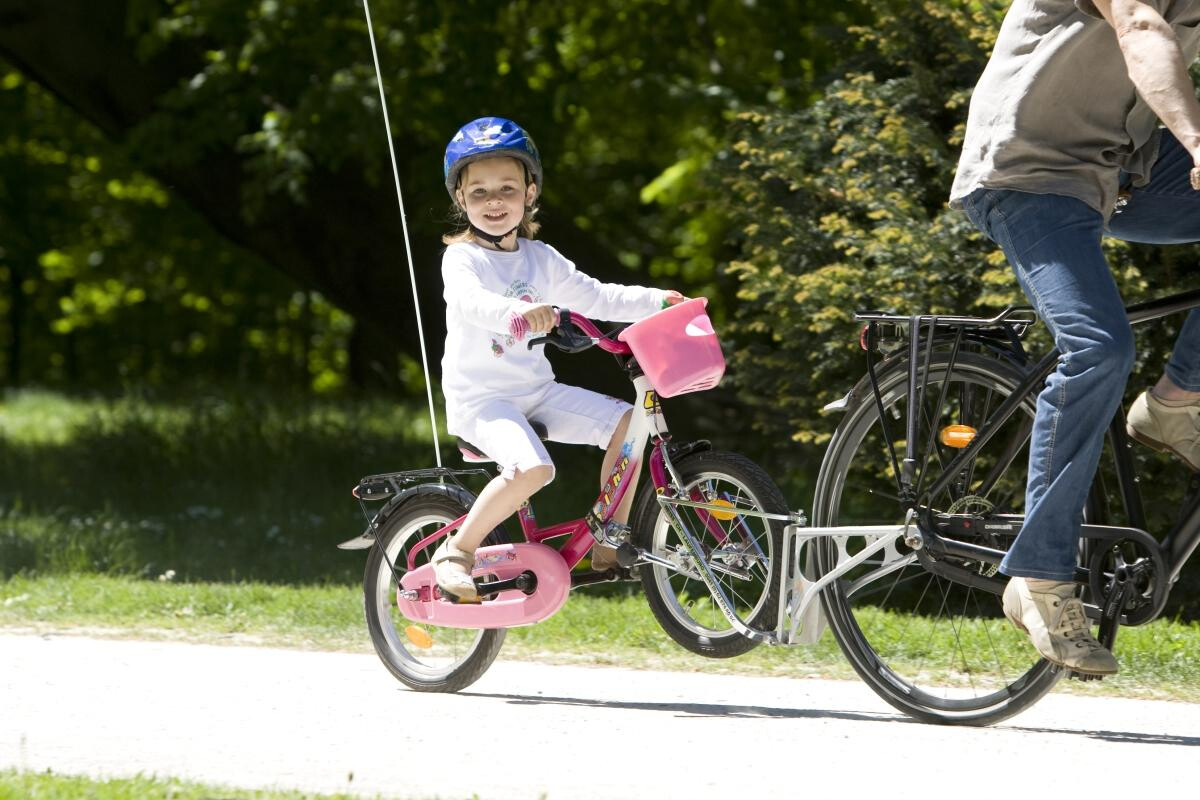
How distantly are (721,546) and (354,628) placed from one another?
2227 millimetres

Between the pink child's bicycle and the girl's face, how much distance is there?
0.39m

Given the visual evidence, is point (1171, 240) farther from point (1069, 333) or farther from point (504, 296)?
point (504, 296)

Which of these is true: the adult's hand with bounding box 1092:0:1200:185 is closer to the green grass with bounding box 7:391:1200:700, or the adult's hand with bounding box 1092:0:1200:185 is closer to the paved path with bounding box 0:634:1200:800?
the paved path with bounding box 0:634:1200:800

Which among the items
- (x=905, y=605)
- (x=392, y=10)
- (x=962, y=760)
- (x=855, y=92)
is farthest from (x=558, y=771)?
(x=392, y=10)

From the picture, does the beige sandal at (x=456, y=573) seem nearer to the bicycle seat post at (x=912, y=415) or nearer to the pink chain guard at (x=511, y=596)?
the pink chain guard at (x=511, y=596)

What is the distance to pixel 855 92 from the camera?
7941 millimetres

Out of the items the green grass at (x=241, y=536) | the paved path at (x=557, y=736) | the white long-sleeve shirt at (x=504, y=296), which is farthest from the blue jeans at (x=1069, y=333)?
the white long-sleeve shirt at (x=504, y=296)

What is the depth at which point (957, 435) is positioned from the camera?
15.7ft

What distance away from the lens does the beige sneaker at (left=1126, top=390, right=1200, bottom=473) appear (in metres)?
4.56

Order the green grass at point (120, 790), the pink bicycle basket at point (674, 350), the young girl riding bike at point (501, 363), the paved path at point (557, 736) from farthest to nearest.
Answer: the young girl riding bike at point (501, 363) < the pink bicycle basket at point (674, 350) < the paved path at point (557, 736) < the green grass at point (120, 790)

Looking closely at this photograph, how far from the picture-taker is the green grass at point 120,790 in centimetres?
382

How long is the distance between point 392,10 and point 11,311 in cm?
1941

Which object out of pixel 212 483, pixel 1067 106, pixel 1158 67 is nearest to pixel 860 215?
pixel 1067 106

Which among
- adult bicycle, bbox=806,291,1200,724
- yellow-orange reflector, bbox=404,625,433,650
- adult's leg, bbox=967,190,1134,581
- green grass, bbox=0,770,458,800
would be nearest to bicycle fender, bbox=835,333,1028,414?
adult bicycle, bbox=806,291,1200,724
